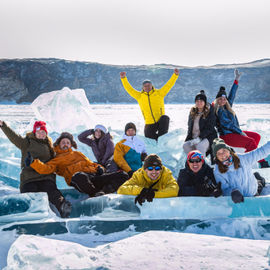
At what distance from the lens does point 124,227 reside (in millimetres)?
2346

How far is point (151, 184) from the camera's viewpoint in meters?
2.55

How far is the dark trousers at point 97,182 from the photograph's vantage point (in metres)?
2.82

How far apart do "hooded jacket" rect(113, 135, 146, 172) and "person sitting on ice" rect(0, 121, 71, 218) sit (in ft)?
2.47

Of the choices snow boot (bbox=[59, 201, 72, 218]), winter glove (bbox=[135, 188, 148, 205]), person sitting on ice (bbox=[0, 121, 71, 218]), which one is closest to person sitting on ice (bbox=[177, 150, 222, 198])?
winter glove (bbox=[135, 188, 148, 205])

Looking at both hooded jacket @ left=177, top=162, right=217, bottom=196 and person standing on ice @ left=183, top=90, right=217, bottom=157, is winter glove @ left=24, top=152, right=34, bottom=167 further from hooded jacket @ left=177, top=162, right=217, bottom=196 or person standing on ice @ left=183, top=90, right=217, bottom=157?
person standing on ice @ left=183, top=90, right=217, bottom=157

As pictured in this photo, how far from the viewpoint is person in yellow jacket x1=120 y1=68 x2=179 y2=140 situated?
438cm

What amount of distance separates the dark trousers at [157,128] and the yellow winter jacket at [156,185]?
2025 mm

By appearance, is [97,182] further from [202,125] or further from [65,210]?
[202,125]

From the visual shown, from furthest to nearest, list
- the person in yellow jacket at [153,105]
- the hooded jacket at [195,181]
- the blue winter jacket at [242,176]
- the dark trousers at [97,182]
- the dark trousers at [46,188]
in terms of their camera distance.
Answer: the person in yellow jacket at [153,105], the dark trousers at [97,182], the dark trousers at [46,188], the hooded jacket at [195,181], the blue winter jacket at [242,176]

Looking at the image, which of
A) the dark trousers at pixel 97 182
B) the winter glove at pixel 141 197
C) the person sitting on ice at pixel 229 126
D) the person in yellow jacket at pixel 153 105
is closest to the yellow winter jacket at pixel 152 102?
the person in yellow jacket at pixel 153 105

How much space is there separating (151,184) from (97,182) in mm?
740

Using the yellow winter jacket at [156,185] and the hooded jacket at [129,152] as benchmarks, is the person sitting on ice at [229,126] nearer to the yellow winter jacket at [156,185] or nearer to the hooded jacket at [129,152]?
the hooded jacket at [129,152]

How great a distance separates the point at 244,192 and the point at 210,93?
6135 cm

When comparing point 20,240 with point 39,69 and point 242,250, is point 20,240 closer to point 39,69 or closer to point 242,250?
point 242,250
